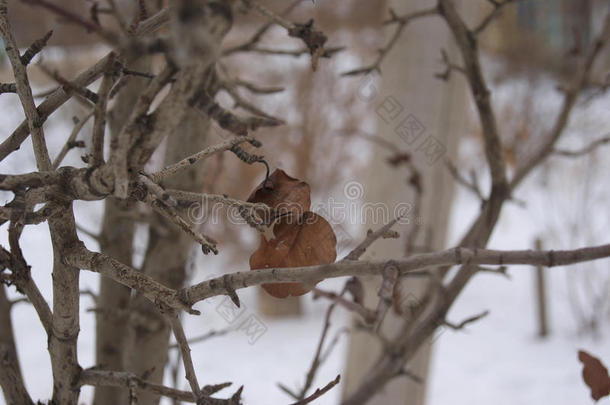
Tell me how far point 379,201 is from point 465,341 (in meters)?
1.21

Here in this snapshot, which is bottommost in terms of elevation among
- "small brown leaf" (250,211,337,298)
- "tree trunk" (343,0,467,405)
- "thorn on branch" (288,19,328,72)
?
"small brown leaf" (250,211,337,298)

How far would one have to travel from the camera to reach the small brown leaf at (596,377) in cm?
31

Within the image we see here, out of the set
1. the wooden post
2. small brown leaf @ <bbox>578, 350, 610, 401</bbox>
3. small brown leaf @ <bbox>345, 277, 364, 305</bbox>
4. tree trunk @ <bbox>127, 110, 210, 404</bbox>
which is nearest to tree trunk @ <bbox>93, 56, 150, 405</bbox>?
tree trunk @ <bbox>127, 110, 210, 404</bbox>

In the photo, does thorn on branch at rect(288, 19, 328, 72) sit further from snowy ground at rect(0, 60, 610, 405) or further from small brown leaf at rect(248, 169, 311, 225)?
snowy ground at rect(0, 60, 610, 405)

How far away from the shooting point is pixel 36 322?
6.49ft

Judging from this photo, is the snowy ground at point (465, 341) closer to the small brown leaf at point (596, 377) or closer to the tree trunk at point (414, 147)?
the tree trunk at point (414, 147)

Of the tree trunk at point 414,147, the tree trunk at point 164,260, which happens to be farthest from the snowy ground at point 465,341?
the tree trunk at point 164,260

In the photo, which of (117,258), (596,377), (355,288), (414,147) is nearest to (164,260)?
(117,258)

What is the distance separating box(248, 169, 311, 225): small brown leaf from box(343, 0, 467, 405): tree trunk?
2.14 feet

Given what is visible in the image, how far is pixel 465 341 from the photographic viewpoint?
2055mm

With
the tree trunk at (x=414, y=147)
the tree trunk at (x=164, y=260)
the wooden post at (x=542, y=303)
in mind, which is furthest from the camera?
the wooden post at (x=542, y=303)

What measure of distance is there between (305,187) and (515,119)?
3.26 meters

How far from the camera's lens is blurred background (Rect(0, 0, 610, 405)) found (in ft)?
3.30

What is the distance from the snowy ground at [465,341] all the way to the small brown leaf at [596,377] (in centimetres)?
77
